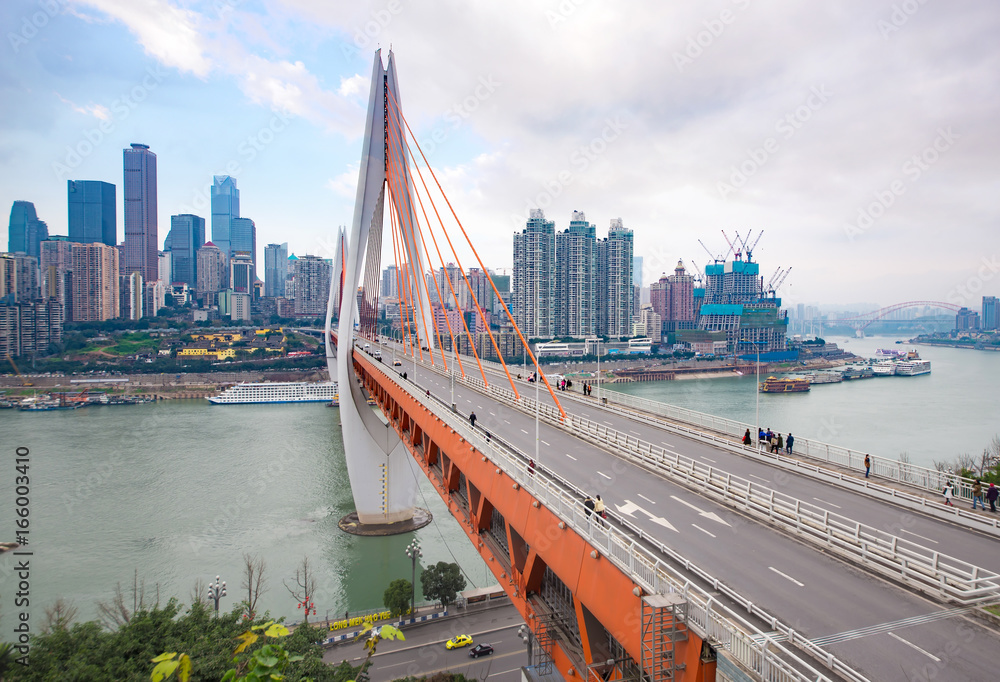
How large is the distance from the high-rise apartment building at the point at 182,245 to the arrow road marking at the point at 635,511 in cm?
20491

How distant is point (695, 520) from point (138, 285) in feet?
431

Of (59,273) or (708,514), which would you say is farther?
(59,273)

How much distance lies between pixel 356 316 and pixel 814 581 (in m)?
24.2

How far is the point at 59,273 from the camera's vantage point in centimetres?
8881

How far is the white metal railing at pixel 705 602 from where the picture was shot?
4.38m

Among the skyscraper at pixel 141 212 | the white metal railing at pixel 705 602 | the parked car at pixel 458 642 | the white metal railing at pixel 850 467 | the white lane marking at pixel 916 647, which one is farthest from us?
the skyscraper at pixel 141 212

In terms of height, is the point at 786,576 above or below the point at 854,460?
below

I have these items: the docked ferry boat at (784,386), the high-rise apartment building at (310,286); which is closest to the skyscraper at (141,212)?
the high-rise apartment building at (310,286)

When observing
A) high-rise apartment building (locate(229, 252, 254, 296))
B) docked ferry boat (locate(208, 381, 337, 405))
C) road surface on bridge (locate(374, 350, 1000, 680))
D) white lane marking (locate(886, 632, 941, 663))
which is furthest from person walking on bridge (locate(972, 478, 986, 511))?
high-rise apartment building (locate(229, 252, 254, 296))

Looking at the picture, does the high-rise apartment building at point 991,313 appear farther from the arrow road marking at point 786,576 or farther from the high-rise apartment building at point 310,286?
the high-rise apartment building at point 310,286

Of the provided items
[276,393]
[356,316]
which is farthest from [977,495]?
[276,393]

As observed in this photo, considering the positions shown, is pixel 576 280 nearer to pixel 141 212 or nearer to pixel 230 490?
pixel 230 490

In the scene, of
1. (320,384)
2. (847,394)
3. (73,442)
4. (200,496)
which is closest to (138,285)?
(320,384)

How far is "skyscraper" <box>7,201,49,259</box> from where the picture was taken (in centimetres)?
10500
